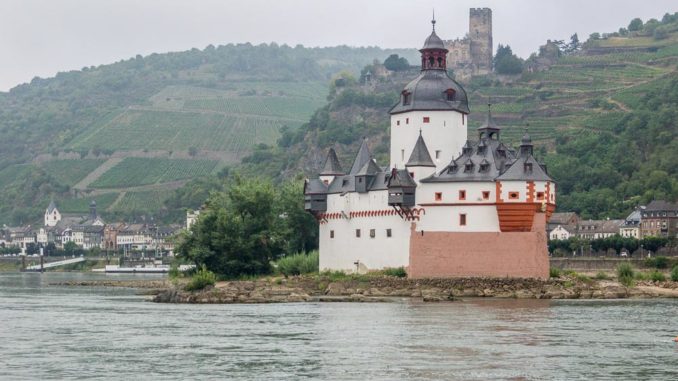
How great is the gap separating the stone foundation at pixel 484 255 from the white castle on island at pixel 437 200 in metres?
0.06

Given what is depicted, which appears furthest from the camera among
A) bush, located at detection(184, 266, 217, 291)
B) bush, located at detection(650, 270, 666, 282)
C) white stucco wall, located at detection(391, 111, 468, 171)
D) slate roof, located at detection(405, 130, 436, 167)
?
bush, located at detection(650, 270, 666, 282)

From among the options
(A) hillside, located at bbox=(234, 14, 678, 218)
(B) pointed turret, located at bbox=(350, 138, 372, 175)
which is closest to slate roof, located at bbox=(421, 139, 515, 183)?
(B) pointed turret, located at bbox=(350, 138, 372, 175)

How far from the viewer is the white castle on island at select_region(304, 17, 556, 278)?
8525 centimetres

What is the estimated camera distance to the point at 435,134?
91750mm

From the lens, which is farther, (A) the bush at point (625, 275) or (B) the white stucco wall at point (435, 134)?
(B) the white stucco wall at point (435, 134)

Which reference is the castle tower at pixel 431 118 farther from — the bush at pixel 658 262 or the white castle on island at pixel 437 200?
the bush at pixel 658 262

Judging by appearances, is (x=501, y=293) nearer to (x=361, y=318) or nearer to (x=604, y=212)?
(x=361, y=318)

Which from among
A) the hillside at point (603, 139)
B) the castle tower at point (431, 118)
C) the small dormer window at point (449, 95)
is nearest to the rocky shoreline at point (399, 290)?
the castle tower at point (431, 118)

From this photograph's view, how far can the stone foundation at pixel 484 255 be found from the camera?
85188 mm

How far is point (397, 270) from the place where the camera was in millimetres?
88688

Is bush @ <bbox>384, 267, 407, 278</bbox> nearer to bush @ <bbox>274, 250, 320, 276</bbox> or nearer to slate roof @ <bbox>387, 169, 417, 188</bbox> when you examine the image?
slate roof @ <bbox>387, 169, 417, 188</bbox>

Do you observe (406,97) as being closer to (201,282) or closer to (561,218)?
(201,282)

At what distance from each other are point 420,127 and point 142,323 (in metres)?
31.9

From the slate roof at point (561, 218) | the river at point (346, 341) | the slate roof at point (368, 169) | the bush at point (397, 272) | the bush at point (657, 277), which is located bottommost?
the river at point (346, 341)
